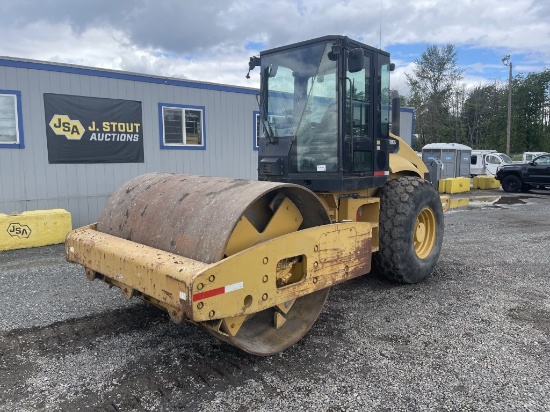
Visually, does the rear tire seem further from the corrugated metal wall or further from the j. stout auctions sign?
the j. stout auctions sign

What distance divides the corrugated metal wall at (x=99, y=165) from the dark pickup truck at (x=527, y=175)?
12.9 m

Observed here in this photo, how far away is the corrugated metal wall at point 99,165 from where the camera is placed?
326 inches

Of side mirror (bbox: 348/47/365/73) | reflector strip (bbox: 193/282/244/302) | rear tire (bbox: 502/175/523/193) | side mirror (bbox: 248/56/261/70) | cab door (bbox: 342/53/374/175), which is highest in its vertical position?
side mirror (bbox: 248/56/261/70)

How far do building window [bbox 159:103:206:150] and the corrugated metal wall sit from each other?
121 mm

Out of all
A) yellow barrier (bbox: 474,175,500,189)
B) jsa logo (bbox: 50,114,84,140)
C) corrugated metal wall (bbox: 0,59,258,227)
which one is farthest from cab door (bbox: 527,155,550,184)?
jsa logo (bbox: 50,114,84,140)

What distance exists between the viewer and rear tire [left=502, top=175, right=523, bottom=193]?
61.9ft

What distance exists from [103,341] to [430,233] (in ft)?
13.7

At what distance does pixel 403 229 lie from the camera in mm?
5078

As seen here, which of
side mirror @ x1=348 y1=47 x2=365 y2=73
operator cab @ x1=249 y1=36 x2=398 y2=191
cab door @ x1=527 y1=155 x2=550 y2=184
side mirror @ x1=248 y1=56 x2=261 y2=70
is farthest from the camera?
cab door @ x1=527 y1=155 x2=550 y2=184

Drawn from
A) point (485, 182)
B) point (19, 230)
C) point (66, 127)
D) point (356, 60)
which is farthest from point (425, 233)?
point (485, 182)

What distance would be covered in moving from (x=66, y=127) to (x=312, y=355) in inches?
287

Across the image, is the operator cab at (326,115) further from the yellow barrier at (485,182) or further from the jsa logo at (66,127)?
the yellow barrier at (485,182)

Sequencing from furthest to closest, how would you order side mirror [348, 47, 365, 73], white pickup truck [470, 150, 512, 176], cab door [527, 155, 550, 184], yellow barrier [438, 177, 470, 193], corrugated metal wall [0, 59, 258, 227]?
1. white pickup truck [470, 150, 512, 176]
2. cab door [527, 155, 550, 184]
3. yellow barrier [438, 177, 470, 193]
4. corrugated metal wall [0, 59, 258, 227]
5. side mirror [348, 47, 365, 73]

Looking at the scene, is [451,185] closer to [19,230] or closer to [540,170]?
[540,170]
